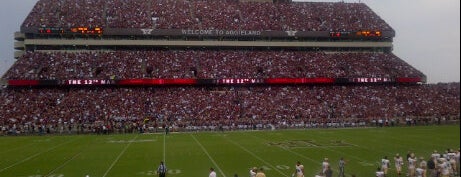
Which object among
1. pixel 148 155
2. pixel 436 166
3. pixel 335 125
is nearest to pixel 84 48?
pixel 335 125

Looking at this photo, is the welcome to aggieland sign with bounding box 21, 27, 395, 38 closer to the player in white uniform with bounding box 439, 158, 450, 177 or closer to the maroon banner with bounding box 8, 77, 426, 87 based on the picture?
the maroon banner with bounding box 8, 77, 426, 87

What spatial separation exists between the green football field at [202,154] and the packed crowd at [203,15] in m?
28.2

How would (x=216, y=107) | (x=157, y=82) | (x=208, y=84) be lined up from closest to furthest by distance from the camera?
(x=216, y=107) → (x=157, y=82) → (x=208, y=84)

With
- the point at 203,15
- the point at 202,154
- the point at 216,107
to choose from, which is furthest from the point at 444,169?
the point at 203,15

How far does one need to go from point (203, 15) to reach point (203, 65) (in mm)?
10387

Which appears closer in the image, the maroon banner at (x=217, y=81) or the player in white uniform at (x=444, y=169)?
the player in white uniform at (x=444, y=169)

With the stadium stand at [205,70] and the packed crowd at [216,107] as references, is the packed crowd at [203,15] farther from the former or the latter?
the packed crowd at [216,107]

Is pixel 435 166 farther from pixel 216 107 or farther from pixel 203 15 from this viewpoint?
pixel 203 15

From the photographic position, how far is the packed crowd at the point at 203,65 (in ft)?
186

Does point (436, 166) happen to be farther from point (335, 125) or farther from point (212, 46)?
point (212, 46)

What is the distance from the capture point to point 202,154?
27.5 metres

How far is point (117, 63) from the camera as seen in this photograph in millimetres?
59219

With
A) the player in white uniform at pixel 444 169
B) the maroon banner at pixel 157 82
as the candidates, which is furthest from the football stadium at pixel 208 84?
the player in white uniform at pixel 444 169

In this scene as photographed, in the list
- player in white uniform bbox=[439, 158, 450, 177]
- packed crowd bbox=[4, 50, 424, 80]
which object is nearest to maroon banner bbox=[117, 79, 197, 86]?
packed crowd bbox=[4, 50, 424, 80]
